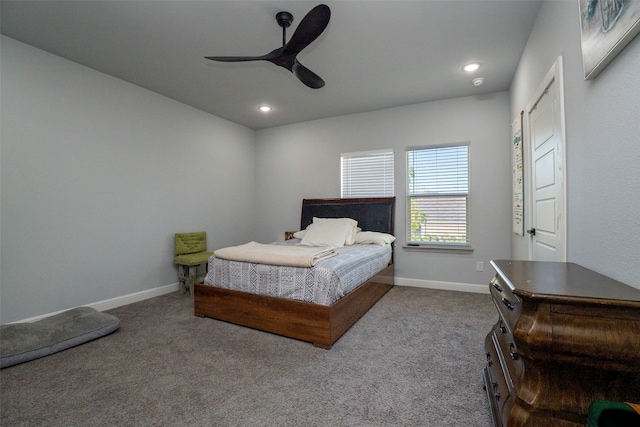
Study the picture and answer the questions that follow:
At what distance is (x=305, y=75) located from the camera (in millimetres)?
2379

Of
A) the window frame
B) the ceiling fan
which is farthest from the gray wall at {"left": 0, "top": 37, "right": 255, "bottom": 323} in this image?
the window frame

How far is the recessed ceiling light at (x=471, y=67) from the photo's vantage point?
2945 millimetres

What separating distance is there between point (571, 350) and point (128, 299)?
13.0 ft

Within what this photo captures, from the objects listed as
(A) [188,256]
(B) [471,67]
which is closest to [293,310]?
(A) [188,256]

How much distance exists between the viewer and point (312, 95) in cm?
374

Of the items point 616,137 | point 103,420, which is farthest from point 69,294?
point 616,137

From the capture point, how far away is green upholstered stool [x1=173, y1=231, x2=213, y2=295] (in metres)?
3.61

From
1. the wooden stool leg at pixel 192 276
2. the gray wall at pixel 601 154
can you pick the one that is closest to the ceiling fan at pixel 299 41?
the gray wall at pixel 601 154

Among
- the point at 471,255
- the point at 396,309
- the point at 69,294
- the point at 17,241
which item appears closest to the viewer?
the point at 17,241

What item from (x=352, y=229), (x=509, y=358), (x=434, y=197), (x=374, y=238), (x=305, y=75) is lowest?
(x=509, y=358)

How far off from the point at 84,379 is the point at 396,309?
267 centimetres

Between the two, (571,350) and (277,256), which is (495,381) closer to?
(571,350)

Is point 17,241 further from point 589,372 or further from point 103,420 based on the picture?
point 589,372

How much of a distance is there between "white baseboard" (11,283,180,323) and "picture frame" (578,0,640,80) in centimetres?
435
